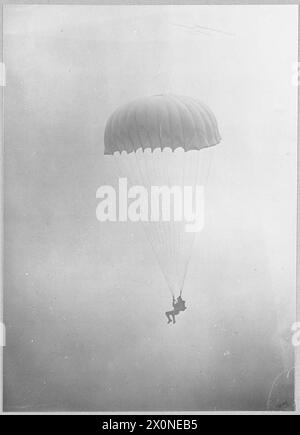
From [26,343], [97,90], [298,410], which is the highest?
[97,90]

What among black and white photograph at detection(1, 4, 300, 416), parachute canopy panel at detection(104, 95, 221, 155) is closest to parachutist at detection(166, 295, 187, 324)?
black and white photograph at detection(1, 4, 300, 416)

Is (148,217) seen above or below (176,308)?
above

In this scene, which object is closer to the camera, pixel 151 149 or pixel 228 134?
pixel 151 149

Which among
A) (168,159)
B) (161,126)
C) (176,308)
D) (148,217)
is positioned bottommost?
(176,308)

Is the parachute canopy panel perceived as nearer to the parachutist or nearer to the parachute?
the parachute

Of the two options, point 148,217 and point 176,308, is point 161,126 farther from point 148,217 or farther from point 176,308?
point 176,308

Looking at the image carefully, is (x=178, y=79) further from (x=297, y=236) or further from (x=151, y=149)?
(x=297, y=236)

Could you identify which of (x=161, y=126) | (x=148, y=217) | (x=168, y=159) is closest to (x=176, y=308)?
(x=148, y=217)

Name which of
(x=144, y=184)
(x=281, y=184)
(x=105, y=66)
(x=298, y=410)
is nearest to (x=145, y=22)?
(x=105, y=66)
